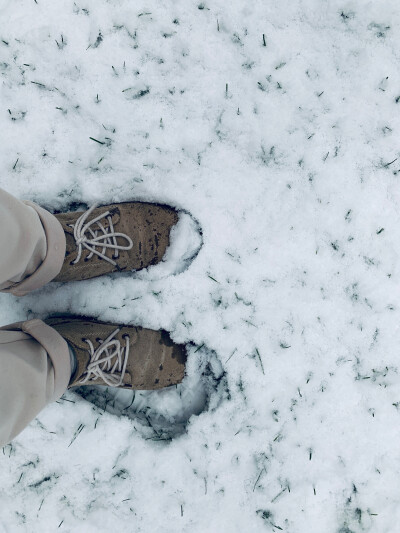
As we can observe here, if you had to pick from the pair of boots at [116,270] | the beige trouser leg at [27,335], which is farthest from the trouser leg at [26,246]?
the pair of boots at [116,270]

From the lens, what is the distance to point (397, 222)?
1.86m

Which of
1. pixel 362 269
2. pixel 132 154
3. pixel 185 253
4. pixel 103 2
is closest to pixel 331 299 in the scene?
pixel 362 269

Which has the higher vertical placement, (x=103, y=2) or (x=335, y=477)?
(x=103, y=2)

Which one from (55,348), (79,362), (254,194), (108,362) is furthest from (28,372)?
(254,194)

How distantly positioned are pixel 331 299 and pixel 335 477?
73 cm

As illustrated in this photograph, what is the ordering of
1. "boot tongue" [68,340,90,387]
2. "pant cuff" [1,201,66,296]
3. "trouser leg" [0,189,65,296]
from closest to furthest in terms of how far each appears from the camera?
1. "trouser leg" [0,189,65,296]
2. "pant cuff" [1,201,66,296]
3. "boot tongue" [68,340,90,387]

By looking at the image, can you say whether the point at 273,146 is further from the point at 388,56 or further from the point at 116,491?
the point at 116,491

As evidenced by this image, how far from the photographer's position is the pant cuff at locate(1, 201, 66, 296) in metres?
1.51

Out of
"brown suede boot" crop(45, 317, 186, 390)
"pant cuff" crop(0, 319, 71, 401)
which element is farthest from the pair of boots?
"pant cuff" crop(0, 319, 71, 401)

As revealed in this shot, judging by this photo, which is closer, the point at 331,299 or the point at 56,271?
the point at 56,271

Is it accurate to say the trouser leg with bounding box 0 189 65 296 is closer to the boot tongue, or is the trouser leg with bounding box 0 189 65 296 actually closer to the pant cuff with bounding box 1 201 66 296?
the pant cuff with bounding box 1 201 66 296

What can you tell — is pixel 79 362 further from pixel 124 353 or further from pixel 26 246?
pixel 26 246

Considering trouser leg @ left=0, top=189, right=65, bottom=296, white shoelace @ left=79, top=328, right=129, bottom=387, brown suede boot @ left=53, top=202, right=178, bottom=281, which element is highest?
trouser leg @ left=0, top=189, right=65, bottom=296

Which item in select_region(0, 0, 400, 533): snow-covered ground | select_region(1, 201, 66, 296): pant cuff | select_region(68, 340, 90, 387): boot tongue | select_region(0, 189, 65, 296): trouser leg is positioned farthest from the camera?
select_region(0, 0, 400, 533): snow-covered ground
